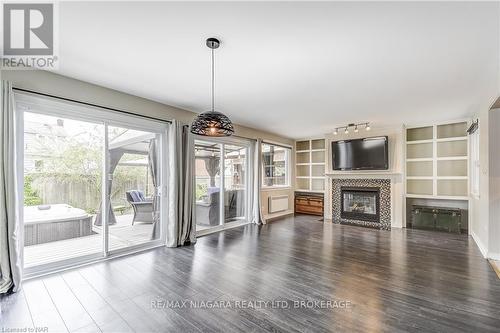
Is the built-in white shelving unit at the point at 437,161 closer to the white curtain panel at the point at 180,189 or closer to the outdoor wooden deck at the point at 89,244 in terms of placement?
the white curtain panel at the point at 180,189

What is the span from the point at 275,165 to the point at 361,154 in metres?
2.50

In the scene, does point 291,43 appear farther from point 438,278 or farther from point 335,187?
point 335,187

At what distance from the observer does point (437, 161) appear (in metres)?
5.59

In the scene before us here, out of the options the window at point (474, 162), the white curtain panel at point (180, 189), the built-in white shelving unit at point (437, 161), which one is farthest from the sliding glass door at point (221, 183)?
the window at point (474, 162)

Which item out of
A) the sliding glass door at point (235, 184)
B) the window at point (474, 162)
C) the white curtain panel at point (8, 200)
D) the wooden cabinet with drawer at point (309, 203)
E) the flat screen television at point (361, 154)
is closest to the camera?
the white curtain panel at point (8, 200)

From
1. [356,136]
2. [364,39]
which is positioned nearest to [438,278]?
[364,39]

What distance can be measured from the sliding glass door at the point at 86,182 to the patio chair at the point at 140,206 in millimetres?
17

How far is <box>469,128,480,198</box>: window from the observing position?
469 centimetres

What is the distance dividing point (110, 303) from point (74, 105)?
2.52 m

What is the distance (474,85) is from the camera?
3268mm

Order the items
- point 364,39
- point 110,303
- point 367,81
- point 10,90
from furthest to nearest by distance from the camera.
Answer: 1. point 367,81
2. point 10,90
3. point 110,303
4. point 364,39

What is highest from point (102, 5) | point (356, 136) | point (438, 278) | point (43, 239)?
point (102, 5)

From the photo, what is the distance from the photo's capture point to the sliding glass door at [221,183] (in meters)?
5.23

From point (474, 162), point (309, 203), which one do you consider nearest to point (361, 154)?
point (474, 162)
